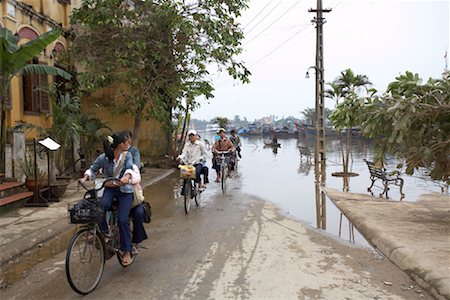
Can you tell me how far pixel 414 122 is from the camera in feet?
27.0

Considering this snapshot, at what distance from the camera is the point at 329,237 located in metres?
7.05

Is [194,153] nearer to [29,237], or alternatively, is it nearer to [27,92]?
[29,237]

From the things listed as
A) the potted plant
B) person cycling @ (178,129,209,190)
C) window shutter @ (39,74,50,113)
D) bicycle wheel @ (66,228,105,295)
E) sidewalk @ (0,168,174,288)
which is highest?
window shutter @ (39,74,50,113)

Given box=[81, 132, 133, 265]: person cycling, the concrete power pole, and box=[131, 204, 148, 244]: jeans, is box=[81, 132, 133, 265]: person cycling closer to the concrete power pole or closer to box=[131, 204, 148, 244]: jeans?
box=[131, 204, 148, 244]: jeans

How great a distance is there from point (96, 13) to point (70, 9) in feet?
8.23

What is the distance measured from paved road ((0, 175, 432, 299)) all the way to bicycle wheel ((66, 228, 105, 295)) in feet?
0.48

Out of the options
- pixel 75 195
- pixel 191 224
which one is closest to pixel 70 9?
pixel 75 195

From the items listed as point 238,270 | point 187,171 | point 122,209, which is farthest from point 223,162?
point 122,209

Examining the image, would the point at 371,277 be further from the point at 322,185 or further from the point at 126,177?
the point at 322,185

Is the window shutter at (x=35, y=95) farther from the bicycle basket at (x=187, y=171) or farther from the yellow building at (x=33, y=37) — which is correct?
the bicycle basket at (x=187, y=171)

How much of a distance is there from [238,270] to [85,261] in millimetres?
1826

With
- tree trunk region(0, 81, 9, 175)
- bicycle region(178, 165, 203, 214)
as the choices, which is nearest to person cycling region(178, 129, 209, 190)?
bicycle region(178, 165, 203, 214)

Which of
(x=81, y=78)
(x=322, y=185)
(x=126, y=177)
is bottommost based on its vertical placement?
(x=322, y=185)

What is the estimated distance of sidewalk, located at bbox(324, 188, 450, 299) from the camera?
4.97 metres
